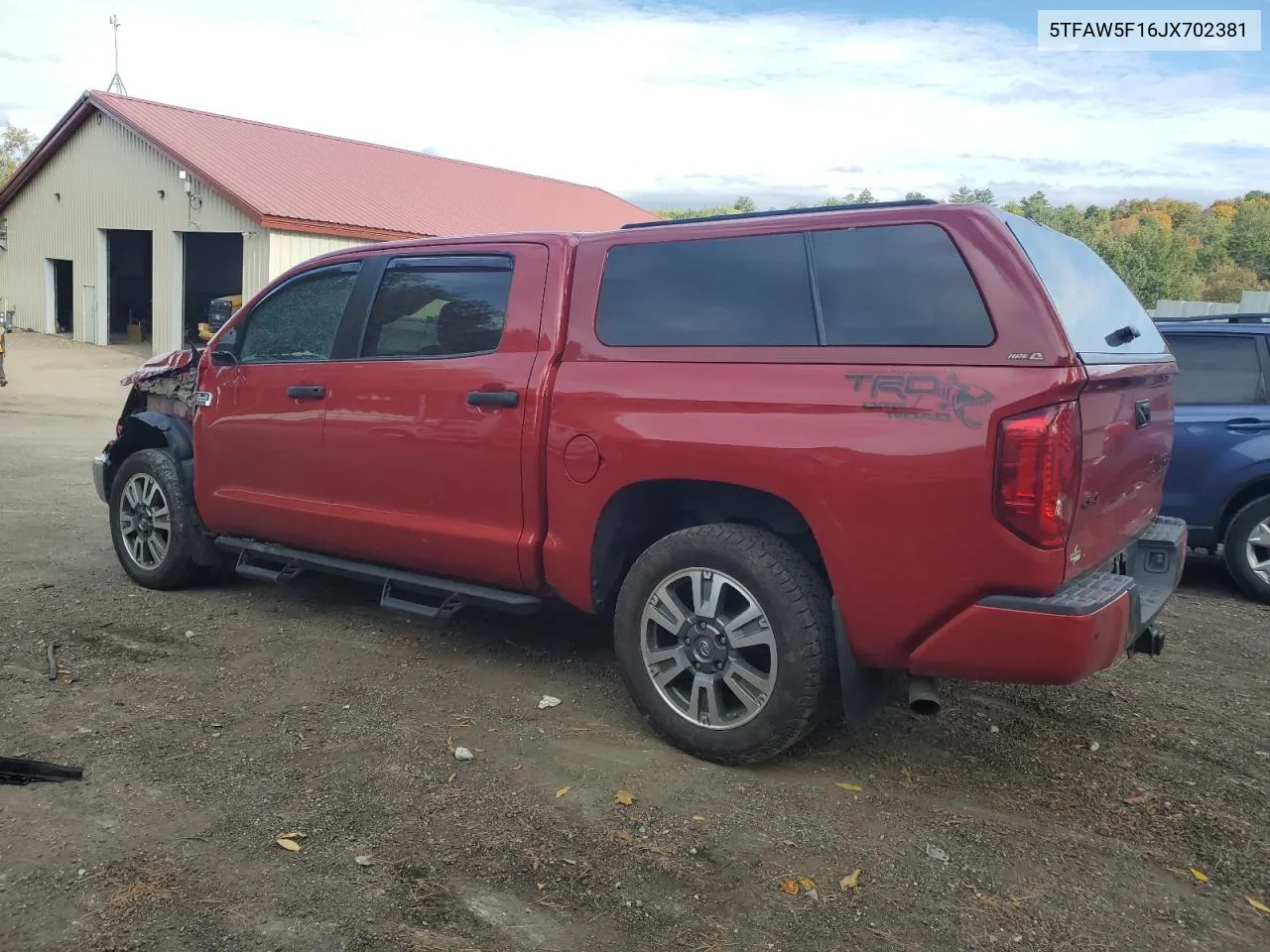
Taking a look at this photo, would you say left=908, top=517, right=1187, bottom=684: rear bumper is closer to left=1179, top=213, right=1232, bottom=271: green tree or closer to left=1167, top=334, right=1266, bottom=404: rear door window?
left=1167, top=334, right=1266, bottom=404: rear door window

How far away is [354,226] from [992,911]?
68.3 ft

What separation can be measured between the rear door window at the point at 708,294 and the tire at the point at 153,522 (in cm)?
290

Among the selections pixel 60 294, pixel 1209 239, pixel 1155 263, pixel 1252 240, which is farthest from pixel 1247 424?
pixel 1209 239

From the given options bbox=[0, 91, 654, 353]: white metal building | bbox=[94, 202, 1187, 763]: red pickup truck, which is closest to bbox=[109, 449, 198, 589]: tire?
bbox=[94, 202, 1187, 763]: red pickup truck

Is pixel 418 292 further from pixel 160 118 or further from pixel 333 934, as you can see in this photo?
pixel 160 118

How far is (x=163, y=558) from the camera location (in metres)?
5.93

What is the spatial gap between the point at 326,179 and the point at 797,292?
73.9 ft

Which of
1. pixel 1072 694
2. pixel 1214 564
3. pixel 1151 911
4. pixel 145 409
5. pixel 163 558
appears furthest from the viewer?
pixel 1214 564

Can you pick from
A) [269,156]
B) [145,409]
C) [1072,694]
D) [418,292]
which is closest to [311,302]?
A: [418,292]

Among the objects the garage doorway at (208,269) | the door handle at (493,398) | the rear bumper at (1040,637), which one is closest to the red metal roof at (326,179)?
the garage doorway at (208,269)

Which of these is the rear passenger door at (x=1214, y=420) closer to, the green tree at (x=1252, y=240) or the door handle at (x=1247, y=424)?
the door handle at (x=1247, y=424)

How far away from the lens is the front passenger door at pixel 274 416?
5141 mm

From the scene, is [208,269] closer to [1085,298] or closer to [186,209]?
[186,209]

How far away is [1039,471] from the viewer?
10.4 feet
